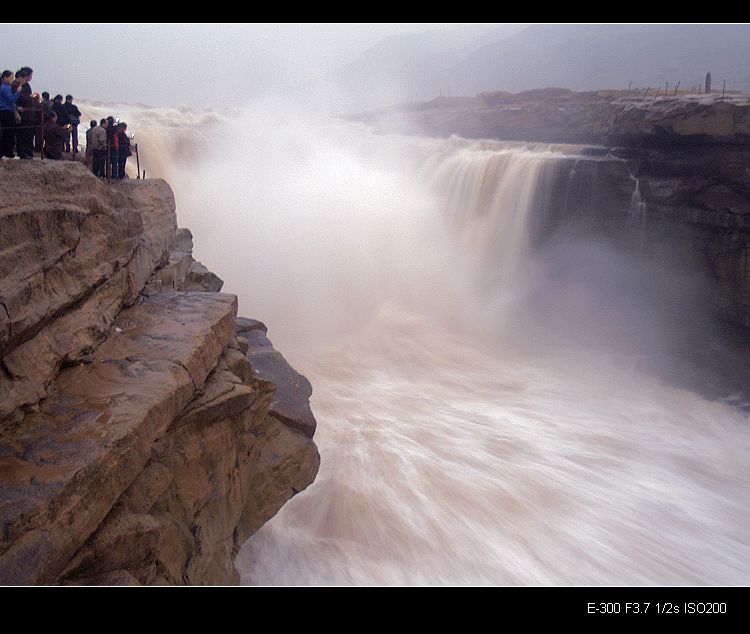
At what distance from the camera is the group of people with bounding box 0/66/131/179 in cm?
575

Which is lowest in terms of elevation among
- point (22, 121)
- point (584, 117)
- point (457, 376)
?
point (457, 376)

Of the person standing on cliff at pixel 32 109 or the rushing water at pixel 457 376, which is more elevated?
the person standing on cliff at pixel 32 109

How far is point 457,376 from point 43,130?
8235mm

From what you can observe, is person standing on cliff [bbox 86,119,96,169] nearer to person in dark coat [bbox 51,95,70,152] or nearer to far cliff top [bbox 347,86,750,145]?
person in dark coat [bbox 51,95,70,152]

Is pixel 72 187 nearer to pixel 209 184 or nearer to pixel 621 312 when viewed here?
pixel 209 184

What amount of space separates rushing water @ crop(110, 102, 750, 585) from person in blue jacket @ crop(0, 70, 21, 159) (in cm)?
461

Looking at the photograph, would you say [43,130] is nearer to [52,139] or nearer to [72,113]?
[52,139]

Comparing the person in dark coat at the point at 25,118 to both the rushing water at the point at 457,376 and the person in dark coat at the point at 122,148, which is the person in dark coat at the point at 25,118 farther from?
the rushing water at the point at 457,376

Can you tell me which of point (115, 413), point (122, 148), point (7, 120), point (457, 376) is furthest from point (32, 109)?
point (457, 376)

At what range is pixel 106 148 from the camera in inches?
309

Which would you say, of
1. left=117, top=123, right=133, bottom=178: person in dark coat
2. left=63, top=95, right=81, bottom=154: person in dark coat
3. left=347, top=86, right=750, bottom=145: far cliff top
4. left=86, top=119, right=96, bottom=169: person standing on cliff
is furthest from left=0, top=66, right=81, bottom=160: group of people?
left=347, top=86, right=750, bottom=145: far cliff top

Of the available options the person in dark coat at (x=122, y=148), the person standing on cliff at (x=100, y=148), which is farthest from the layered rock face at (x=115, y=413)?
the person in dark coat at (x=122, y=148)

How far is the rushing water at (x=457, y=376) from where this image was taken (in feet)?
20.2

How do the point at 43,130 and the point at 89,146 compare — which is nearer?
the point at 43,130
